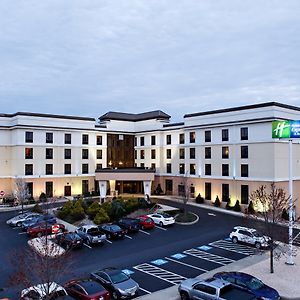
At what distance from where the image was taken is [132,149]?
210ft

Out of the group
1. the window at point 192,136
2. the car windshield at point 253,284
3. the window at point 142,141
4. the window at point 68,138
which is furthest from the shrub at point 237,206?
the window at point 68,138

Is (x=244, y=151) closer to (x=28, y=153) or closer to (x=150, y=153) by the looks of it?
(x=150, y=153)

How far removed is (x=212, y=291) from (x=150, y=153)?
44.5 meters

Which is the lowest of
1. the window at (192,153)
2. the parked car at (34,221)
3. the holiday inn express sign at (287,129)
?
the parked car at (34,221)

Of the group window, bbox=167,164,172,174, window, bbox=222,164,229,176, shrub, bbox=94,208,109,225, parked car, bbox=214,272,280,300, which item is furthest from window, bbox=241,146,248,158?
parked car, bbox=214,272,280,300

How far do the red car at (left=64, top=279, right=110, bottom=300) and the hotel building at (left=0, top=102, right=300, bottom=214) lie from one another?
29831mm

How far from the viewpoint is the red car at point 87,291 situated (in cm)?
1666

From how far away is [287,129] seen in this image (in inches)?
1185

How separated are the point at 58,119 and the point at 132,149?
1589cm

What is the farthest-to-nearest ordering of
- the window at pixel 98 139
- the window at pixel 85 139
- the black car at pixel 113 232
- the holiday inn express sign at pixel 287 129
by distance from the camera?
the window at pixel 98 139, the window at pixel 85 139, the black car at pixel 113 232, the holiday inn express sign at pixel 287 129

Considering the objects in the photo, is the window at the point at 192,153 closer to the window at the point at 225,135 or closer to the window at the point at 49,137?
the window at the point at 225,135

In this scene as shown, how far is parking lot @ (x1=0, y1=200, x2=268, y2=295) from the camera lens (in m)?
22.1

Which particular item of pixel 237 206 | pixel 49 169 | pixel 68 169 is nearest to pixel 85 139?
pixel 68 169

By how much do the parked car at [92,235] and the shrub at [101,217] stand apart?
17.6ft
